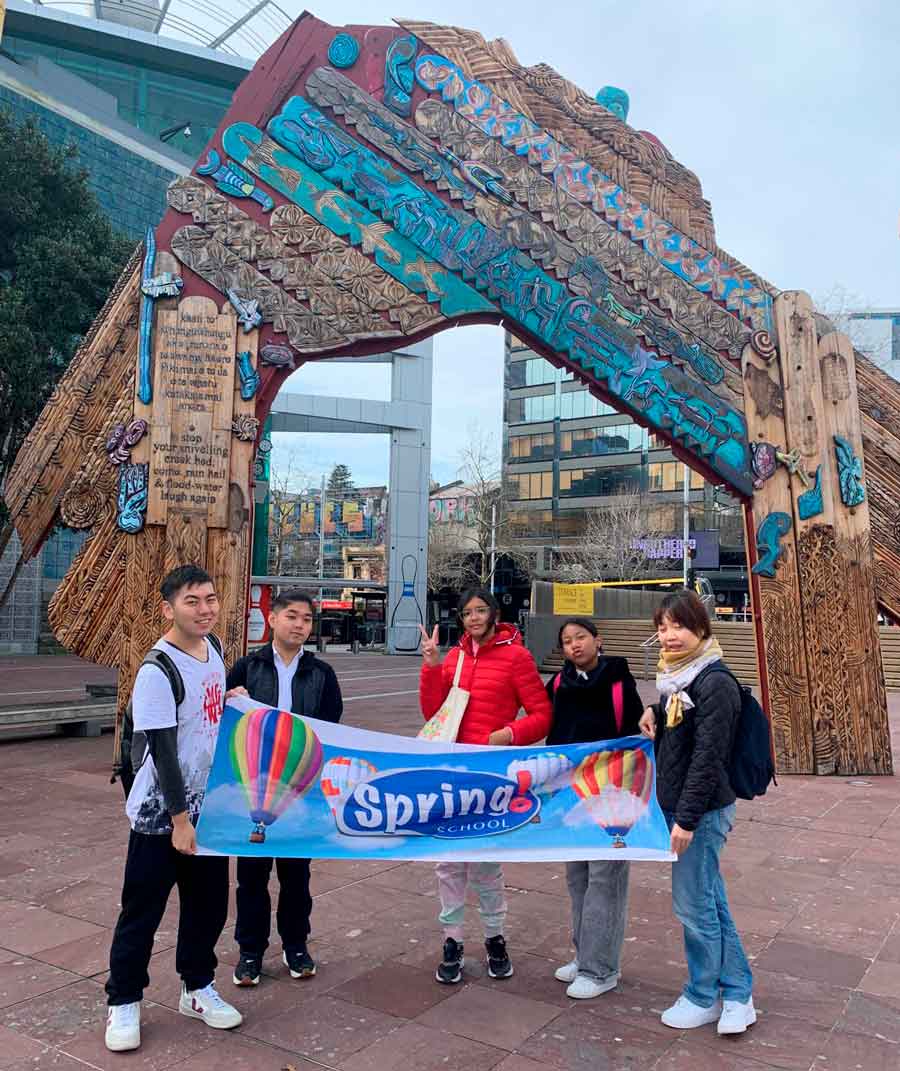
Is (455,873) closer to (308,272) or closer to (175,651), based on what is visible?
(175,651)

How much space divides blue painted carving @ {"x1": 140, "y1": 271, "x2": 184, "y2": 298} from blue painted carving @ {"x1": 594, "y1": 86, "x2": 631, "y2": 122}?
441 cm

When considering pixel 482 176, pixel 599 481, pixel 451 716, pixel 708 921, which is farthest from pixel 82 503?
pixel 599 481

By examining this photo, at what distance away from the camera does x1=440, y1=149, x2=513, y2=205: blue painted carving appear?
864 centimetres

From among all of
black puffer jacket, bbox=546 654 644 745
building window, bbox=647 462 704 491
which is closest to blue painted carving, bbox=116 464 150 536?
black puffer jacket, bbox=546 654 644 745

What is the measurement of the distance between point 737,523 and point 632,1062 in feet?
143

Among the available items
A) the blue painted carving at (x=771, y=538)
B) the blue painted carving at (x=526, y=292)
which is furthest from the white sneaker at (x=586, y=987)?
the blue painted carving at (x=526, y=292)

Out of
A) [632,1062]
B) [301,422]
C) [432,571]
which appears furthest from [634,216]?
[432,571]

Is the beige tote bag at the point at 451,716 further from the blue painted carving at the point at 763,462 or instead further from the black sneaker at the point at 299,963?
the blue painted carving at the point at 763,462

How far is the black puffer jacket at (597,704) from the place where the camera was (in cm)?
394

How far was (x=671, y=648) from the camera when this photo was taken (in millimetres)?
3539

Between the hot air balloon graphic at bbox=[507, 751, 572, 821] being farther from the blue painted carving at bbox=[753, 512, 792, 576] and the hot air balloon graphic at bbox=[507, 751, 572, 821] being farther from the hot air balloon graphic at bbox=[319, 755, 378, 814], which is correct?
the blue painted carving at bbox=[753, 512, 792, 576]

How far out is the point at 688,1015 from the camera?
11.4 feet

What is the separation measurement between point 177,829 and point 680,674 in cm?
189

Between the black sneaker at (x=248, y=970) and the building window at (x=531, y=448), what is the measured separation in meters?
49.5
